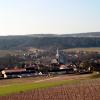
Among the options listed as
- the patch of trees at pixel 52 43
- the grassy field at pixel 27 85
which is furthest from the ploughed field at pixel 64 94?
the patch of trees at pixel 52 43

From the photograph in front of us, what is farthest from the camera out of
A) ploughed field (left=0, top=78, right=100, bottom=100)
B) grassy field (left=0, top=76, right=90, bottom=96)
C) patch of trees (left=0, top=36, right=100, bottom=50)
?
patch of trees (left=0, top=36, right=100, bottom=50)

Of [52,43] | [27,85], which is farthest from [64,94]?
[52,43]

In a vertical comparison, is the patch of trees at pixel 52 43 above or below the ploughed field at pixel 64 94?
below

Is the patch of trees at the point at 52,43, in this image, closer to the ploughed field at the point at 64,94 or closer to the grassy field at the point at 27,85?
the grassy field at the point at 27,85

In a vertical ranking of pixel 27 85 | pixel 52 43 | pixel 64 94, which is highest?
pixel 64 94

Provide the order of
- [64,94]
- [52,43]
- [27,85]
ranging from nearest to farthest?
[64,94]
[27,85]
[52,43]

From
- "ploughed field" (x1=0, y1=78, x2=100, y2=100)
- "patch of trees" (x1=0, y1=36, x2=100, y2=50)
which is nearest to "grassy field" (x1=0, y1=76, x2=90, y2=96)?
"ploughed field" (x1=0, y1=78, x2=100, y2=100)

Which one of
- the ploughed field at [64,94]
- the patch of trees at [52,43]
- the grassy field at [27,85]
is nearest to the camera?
the ploughed field at [64,94]

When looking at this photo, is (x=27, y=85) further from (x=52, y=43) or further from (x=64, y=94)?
(x=52, y=43)

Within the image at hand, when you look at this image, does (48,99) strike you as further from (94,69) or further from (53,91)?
(94,69)

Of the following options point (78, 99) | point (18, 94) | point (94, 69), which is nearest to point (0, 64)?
point (94, 69)

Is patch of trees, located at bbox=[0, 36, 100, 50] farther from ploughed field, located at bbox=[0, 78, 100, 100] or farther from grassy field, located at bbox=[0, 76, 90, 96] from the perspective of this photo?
ploughed field, located at bbox=[0, 78, 100, 100]
